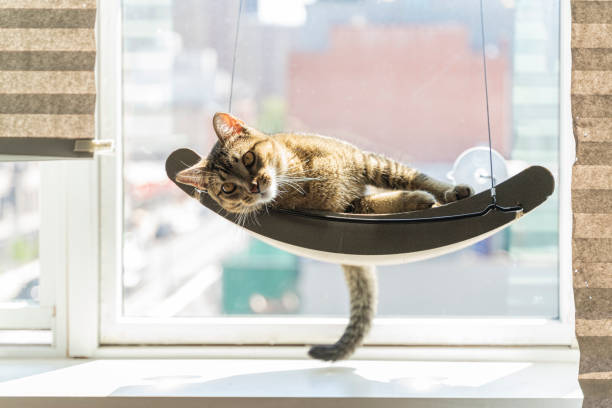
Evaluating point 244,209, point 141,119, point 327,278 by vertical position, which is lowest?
point 327,278

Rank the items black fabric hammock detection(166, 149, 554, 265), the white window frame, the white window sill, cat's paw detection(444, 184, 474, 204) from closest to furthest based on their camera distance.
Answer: black fabric hammock detection(166, 149, 554, 265)
cat's paw detection(444, 184, 474, 204)
the white window sill
the white window frame

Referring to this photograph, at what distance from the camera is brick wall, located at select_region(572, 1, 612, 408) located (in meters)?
1.12

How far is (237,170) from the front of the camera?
118cm

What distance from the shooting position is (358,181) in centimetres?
125

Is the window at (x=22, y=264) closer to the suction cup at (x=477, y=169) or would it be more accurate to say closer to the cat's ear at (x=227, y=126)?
the cat's ear at (x=227, y=126)

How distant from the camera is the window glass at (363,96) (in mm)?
1566

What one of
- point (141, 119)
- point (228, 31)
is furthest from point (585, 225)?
point (141, 119)

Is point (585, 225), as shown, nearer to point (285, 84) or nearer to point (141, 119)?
point (285, 84)

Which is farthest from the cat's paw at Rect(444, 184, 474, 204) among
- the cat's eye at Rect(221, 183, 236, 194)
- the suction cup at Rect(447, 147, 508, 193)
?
the cat's eye at Rect(221, 183, 236, 194)

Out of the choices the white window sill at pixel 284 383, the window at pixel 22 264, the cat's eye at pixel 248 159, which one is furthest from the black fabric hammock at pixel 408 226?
the window at pixel 22 264

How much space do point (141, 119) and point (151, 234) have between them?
12.6 inches

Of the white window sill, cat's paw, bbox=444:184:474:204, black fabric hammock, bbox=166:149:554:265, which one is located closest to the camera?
black fabric hammock, bbox=166:149:554:265

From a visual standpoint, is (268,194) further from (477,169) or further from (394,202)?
(477,169)

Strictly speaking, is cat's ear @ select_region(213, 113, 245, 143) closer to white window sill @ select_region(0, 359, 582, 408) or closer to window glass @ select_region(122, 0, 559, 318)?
window glass @ select_region(122, 0, 559, 318)
